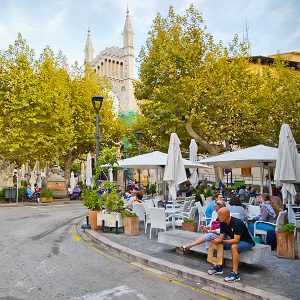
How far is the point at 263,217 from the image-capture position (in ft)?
27.7

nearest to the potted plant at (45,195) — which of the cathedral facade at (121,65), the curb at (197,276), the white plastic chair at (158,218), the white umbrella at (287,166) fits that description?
the white plastic chair at (158,218)

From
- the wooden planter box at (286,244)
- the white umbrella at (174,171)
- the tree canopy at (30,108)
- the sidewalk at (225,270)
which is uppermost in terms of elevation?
the tree canopy at (30,108)

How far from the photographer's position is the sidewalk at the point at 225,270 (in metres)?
5.01

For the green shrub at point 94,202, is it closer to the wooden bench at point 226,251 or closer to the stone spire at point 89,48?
the wooden bench at point 226,251

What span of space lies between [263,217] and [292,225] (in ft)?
4.59

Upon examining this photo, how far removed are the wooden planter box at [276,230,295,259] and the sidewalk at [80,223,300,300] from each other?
140 millimetres

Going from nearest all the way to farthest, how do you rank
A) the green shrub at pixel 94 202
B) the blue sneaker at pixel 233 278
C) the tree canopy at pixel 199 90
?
the blue sneaker at pixel 233 278, the green shrub at pixel 94 202, the tree canopy at pixel 199 90

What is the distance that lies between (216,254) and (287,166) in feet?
12.5

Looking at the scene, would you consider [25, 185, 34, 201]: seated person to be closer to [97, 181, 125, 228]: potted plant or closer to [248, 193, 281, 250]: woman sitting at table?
Result: [97, 181, 125, 228]: potted plant

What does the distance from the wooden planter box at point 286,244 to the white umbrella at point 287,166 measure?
1.70 m

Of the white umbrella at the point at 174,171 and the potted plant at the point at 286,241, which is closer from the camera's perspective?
the potted plant at the point at 286,241

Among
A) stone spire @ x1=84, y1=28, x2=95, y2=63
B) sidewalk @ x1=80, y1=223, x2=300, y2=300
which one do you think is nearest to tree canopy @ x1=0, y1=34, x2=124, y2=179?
sidewalk @ x1=80, y1=223, x2=300, y2=300

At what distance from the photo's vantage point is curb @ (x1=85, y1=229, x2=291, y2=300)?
483cm

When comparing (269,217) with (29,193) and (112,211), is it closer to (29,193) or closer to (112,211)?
(112,211)
